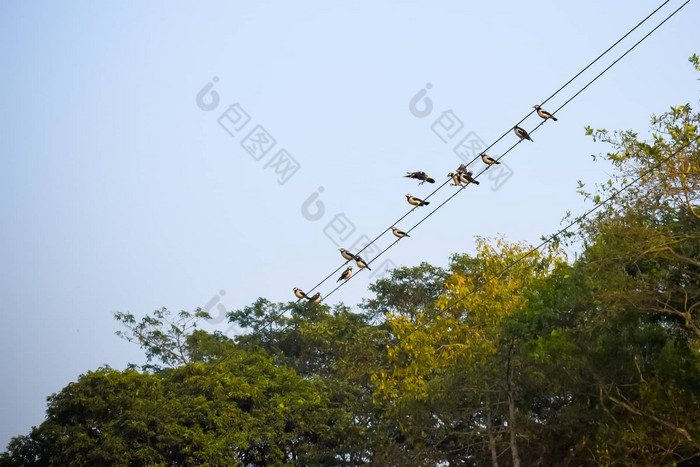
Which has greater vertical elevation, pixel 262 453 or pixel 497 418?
pixel 262 453

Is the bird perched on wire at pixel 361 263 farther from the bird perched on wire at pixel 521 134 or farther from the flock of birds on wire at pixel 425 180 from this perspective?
the bird perched on wire at pixel 521 134

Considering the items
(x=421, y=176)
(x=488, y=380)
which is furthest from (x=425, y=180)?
(x=488, y=380)

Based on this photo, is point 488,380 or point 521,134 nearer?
point 521,134

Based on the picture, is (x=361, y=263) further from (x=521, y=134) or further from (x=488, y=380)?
(x=488, y=380)

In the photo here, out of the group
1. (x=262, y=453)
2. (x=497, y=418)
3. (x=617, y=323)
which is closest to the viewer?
(x=617, y=323)

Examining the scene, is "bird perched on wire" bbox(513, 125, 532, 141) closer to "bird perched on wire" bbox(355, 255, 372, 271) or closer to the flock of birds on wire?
the flock of birds on wire

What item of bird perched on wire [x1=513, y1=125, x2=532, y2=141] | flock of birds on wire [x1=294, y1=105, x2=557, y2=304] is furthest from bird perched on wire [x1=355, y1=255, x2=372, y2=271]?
bird perched on wire [x1=513, y1=125, x2=532, y2=141]

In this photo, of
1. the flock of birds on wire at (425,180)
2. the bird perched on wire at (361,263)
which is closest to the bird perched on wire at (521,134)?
the flock of birds on wire at (425,180)

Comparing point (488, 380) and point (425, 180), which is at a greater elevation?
point (425, 180)

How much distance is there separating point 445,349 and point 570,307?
3167 millimetres

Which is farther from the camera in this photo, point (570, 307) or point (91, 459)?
point (91, 459)

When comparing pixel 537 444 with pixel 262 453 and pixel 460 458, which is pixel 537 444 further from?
pixel 262 453

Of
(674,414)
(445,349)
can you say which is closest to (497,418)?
(445,349)

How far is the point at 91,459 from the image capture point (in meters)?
23.2
